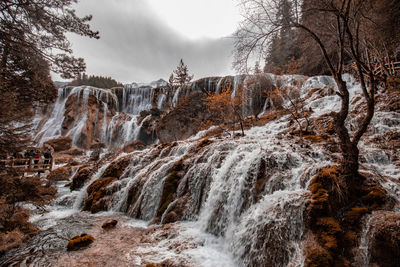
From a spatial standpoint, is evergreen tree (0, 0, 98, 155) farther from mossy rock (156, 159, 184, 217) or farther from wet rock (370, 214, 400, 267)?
wet rock (370, 214, 400, 267)

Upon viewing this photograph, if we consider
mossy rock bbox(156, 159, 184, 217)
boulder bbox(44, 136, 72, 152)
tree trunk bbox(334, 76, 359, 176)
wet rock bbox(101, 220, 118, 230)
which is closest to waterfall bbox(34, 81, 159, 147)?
boulder bbox(44, 136, 72, 152)

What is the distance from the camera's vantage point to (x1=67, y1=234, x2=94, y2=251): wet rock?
4.47 meters

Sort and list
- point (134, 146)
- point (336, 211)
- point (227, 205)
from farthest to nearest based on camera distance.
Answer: point (134, 146)
point (227, 205)
point (336, 211)

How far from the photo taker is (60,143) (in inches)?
982

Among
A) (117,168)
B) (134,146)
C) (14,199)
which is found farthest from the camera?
(134,146)

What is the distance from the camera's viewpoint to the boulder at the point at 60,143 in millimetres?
24422

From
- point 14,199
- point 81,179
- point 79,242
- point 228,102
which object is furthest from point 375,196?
point 81,179

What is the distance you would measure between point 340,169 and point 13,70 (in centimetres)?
1252

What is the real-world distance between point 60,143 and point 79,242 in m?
26.0

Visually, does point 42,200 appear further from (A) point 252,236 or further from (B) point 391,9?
(B) point 391,9

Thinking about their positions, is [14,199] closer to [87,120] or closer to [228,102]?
[228,102]

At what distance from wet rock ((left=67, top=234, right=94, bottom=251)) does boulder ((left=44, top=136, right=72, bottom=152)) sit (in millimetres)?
25477

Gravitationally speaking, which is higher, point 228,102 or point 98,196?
point 228,102

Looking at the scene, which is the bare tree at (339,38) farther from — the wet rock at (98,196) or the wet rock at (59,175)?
the wet rock at (59,175)
